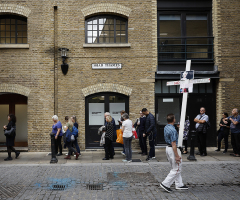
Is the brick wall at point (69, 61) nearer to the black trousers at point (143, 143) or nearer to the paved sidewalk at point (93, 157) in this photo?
the paved sidewalk at point (93, 157)

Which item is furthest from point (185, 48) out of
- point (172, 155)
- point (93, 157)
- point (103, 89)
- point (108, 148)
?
point (172, 155)

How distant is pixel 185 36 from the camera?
475 inches

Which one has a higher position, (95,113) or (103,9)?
(103,9)

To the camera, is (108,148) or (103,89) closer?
(108,148)

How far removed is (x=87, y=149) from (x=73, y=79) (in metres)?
3.27

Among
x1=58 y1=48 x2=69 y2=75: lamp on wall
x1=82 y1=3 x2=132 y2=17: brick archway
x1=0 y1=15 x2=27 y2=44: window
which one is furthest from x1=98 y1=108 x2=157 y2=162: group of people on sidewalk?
x1=0 y1=15 x2=27 y2=44: window

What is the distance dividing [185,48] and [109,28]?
3726 mm

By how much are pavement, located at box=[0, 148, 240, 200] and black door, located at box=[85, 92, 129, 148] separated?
1647 millimetres

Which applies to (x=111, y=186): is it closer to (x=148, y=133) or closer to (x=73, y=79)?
(x=148, y=133)

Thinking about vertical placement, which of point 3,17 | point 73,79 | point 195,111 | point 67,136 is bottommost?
point 67,136

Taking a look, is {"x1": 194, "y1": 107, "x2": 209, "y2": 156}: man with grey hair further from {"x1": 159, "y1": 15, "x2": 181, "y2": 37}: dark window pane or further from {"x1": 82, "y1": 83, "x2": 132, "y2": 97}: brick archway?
{"x1": 159, "y1": 15, "x2": 181, "y2": 37}: dark window pane

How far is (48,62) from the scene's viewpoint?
1155cm

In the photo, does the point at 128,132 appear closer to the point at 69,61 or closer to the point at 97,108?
the point at 97,108

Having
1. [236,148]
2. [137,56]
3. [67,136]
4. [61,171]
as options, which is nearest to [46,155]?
[67,136]
